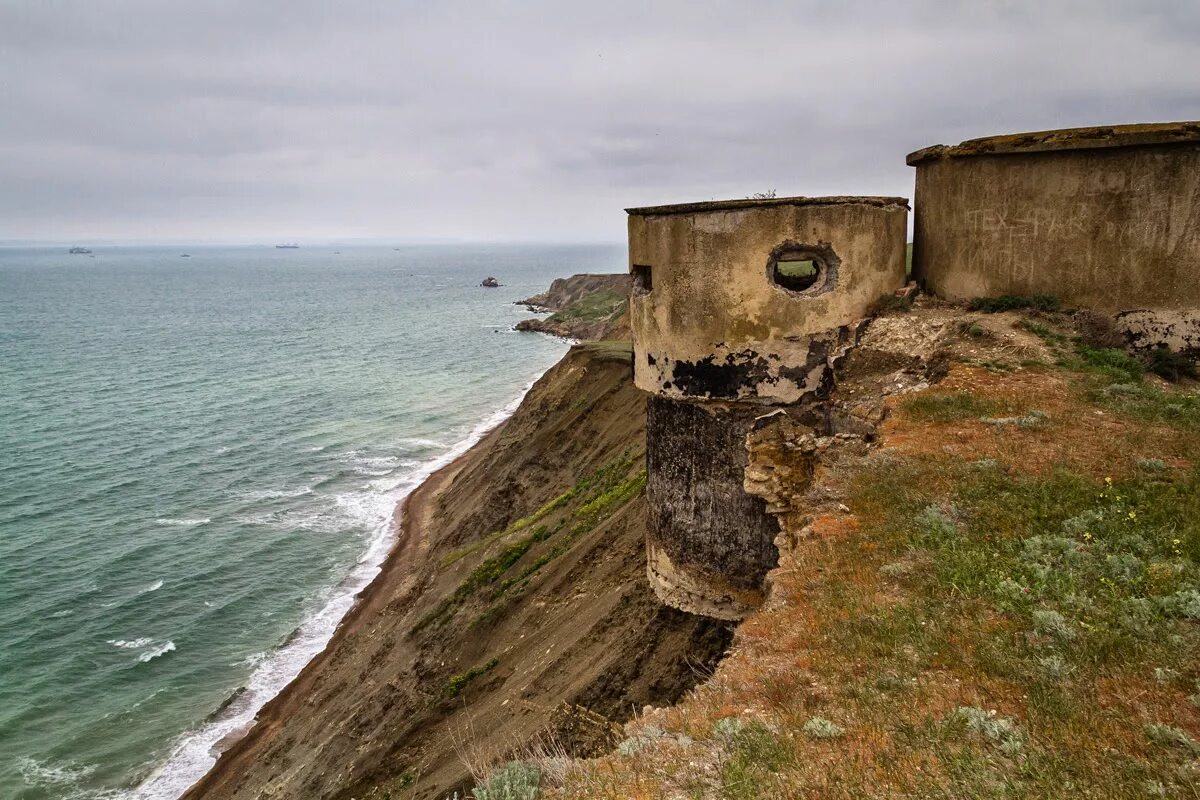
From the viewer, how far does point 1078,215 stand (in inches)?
403

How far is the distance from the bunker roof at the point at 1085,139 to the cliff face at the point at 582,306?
6295cm

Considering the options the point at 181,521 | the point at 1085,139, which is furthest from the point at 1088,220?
the point at 181,521

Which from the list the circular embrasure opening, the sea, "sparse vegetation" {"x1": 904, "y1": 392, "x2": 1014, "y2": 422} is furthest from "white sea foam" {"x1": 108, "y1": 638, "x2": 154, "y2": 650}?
"sparse vegetation" {"x1": 904, "y1": 392, "x2": 1014, "y2": 422}

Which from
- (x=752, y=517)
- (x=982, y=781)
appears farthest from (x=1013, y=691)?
(x=752, y=517)

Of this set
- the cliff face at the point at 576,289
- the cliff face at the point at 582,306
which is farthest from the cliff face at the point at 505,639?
the cliff face at the point at 576,289

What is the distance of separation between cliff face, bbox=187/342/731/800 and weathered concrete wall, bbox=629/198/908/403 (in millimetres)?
3902

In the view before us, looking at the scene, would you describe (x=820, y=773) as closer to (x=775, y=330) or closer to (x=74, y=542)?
(x=775, y=330)

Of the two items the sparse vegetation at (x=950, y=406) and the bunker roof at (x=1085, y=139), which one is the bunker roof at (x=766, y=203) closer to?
the bunker roof at (x=1085, y=139)

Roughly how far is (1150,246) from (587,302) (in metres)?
91.7

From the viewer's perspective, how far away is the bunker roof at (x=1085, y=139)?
376 inches

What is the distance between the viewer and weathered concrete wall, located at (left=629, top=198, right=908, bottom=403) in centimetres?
985

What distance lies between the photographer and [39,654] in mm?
24641

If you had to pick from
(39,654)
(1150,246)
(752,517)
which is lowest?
(39,654)

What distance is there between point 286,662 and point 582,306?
256 ft
